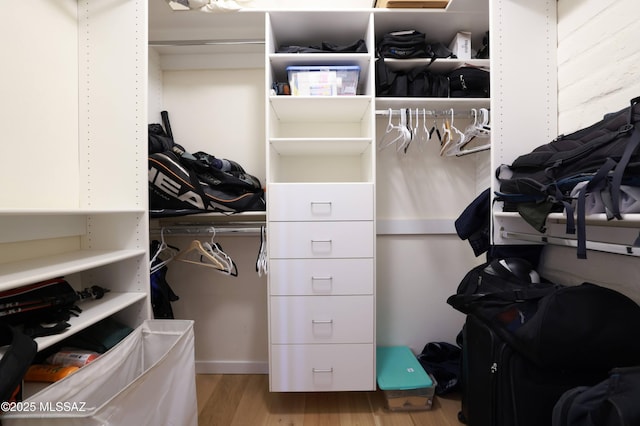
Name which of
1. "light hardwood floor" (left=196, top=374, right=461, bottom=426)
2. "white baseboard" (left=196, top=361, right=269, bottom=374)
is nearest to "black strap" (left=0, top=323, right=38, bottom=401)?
"light hardwood floor" (left=196, top=374, right=461, bottom=426)

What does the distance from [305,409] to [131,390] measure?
1010mm

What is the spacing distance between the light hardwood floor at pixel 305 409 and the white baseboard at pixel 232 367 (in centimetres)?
14

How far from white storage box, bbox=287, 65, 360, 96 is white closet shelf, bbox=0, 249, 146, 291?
116cm

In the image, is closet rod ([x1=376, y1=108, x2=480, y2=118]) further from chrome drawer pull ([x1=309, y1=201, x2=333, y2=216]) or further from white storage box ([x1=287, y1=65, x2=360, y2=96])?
chrome drawer pull ([x1=309, y1=201, x2=333, y2=216])

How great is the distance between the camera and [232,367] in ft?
6.09

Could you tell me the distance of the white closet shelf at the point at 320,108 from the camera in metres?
1.47

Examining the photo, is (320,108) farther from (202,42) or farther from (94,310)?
(94,310)

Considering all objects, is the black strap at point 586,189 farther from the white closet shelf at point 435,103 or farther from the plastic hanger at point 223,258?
the plastic hanger at point 223,258

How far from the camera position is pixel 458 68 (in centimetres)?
159

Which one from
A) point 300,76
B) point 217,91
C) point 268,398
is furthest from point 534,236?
point 217,91

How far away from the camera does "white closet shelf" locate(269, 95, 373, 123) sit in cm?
147

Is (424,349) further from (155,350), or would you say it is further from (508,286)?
(155,350)

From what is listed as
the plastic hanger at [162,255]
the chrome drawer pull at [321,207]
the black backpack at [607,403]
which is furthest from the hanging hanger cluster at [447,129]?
the plastic hanger at [162,255]

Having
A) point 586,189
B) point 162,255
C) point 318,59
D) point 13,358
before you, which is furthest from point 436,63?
point 13,358
